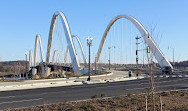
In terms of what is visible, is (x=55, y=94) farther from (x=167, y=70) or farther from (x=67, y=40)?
(x=67, y=40)

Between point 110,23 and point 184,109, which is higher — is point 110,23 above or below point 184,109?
above

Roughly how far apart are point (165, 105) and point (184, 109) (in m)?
0.75

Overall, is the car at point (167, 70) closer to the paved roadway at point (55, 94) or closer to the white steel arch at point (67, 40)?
the white steel arch at point (67, 40)

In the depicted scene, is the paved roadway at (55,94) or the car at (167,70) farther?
the car at (167,70)

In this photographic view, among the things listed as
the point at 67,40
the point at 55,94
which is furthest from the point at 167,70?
the point at 55,94

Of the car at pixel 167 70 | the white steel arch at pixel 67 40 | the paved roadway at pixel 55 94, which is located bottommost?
the paved roadway at pixel 55 94

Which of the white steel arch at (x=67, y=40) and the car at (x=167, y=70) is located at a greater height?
the white steel arch at (x=67, y=40)

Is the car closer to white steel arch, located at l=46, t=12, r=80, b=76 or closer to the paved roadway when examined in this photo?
white steel arch, located at l=46, t=12, r=80, b=76

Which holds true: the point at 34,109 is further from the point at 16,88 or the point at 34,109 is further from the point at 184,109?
the point at 16,88

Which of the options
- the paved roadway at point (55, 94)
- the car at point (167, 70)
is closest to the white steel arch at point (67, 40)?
the car at point (167, 70)

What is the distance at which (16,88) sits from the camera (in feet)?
56.7

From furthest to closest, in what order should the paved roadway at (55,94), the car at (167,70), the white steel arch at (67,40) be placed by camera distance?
the white steel arch at (67,40), the car at (167,70), the paved roadway at (55,94)

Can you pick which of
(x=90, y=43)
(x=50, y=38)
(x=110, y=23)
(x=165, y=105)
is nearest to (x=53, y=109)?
(x=165, y=105)

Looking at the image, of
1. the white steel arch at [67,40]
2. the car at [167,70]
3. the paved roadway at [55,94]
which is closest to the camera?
the paved roadway at [55,94]
